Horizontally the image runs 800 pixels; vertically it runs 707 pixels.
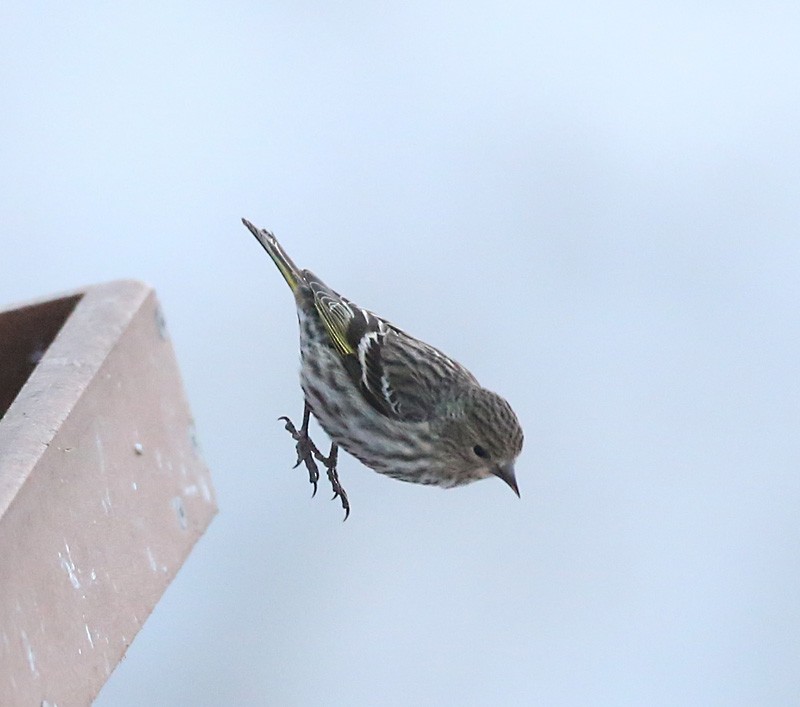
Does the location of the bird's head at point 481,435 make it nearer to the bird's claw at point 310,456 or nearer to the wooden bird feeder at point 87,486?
the bird's claw at point 310,456

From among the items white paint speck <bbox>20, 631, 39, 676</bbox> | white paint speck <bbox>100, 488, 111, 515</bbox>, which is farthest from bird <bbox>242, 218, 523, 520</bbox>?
white paint speck <bbox>20, 631, 39, 676</bbox>

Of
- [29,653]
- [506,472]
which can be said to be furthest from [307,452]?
[29,653]

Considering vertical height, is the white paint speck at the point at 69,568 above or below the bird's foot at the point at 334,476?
above

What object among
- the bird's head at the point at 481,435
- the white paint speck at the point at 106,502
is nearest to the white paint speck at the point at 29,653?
the white paint speck at the point at 106,502

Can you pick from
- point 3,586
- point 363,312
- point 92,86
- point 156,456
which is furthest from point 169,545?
point 92,86

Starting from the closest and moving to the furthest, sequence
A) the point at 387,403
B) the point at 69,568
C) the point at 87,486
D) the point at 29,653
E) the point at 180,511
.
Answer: the point at 29,653, the point at 69,568, the point at 87,486, the point at 180,511, the point at 387,403

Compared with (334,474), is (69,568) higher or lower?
higher

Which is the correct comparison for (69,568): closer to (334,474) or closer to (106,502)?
(106,502)
